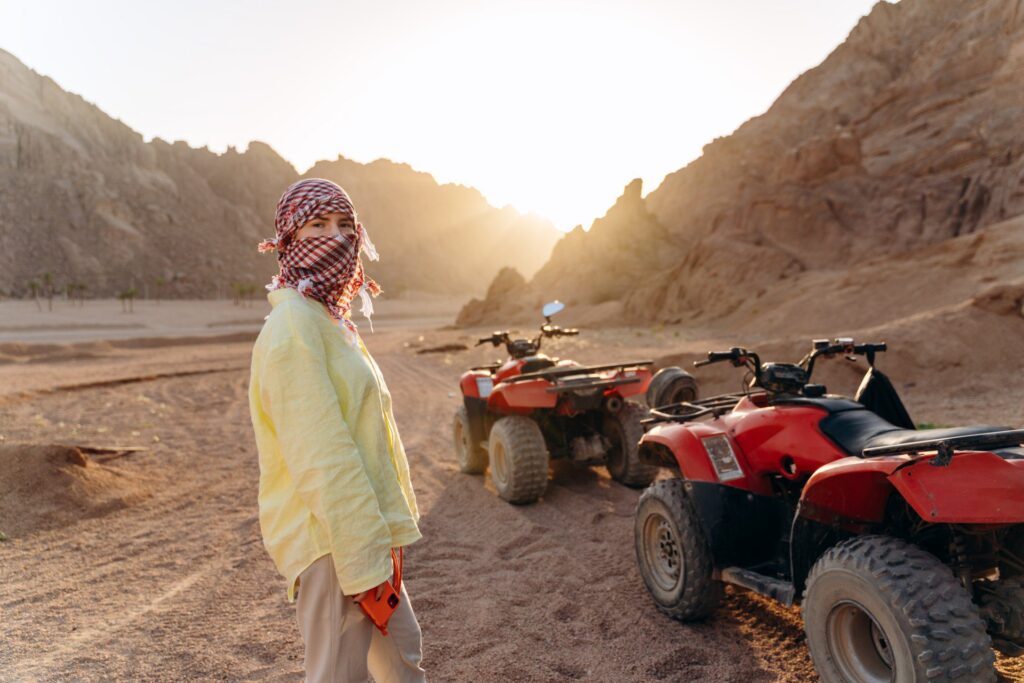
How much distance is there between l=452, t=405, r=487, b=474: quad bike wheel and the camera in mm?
7164

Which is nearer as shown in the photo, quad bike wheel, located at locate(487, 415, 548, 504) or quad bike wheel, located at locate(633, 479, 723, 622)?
quad bike wheel, located at locate(633, 479, 723, 622)

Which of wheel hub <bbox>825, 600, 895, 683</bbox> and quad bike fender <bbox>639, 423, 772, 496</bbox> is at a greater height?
quad bike fender <bbox>639, 423, 772, 496</bbox>

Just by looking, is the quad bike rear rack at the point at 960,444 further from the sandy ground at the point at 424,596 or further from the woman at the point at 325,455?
the woman at the point at 325,455

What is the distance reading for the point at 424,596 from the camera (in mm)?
4223

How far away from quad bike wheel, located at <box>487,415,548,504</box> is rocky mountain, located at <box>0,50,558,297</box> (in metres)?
78.9

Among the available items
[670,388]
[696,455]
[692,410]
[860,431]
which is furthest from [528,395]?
[860,431]

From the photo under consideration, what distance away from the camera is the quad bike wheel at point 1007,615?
2.45m

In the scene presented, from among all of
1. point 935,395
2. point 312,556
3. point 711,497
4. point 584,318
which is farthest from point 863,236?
point 312,556

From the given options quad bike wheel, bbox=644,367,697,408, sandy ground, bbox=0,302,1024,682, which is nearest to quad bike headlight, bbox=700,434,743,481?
sandy ground, bbox=0,302,1024,682

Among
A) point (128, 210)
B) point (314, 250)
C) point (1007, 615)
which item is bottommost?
point (1007, 615)

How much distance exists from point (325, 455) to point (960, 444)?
7.30ft

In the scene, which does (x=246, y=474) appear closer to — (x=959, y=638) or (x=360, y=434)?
(x=360, y=434)

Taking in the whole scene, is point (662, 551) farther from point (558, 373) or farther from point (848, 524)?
point (558, 373)

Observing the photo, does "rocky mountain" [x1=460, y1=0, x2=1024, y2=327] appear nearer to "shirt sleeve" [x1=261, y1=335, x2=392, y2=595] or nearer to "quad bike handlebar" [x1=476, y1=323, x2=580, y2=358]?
"quad bike handlebar" [x1=476, y1=323, x2=580, y2=358]
